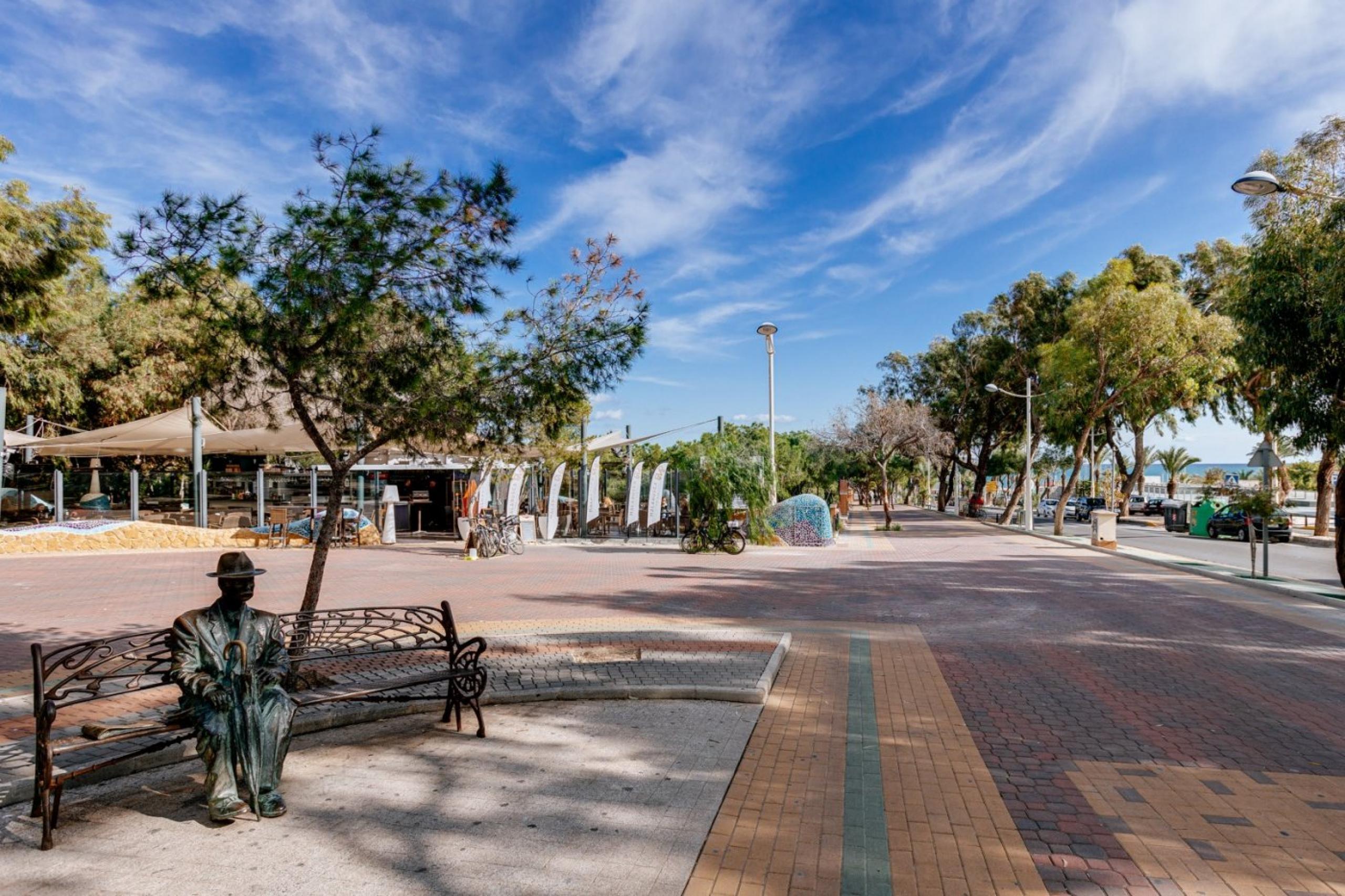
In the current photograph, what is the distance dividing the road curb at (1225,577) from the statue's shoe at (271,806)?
43.2 ft

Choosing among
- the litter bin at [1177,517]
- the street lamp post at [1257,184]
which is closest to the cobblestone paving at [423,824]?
the street lamp post at [1257,184]

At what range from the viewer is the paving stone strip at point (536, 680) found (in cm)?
448

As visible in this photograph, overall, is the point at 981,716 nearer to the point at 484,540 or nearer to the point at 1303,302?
the point at 1303,302

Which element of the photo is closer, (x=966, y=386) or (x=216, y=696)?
(x=216, y=696)

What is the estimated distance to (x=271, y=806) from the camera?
3.69 metres

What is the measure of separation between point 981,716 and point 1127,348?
2461 cm

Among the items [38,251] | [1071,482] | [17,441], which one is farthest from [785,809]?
[1071,482]

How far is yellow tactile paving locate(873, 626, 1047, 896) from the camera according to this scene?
322 cm

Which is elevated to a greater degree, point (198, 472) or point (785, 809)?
point (198, 472)

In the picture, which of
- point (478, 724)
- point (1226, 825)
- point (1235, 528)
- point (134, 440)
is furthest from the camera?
point (1235, 528)

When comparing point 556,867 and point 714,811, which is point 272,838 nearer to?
point 556,867

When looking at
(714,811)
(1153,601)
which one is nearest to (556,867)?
(714,811)

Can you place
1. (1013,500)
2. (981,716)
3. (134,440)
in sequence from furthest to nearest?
(1013,500), (134,440), (981,716)

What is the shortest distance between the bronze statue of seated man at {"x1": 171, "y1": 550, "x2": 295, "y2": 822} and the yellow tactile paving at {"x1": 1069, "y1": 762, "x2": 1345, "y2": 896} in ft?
13.0
